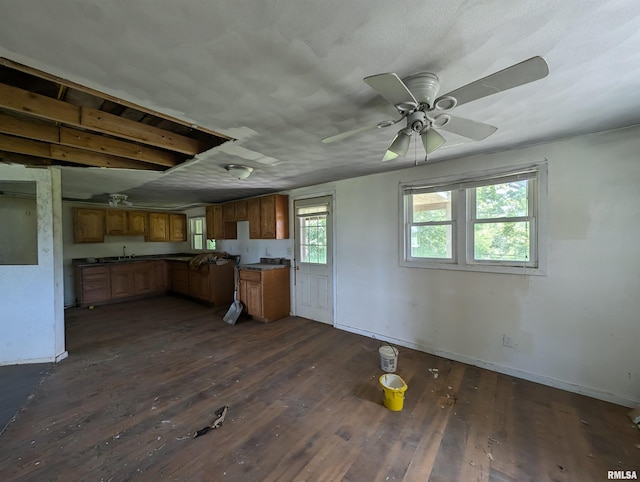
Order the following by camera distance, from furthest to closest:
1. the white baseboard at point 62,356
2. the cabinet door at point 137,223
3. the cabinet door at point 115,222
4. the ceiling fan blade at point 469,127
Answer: the cabinet door at point 137,223 → the cabinet door at point 115,222 → the white baseboard at point 62,356 → the ceiling fan blade at point 469,127

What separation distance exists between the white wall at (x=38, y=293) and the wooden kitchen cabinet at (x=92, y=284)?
2.49 metres

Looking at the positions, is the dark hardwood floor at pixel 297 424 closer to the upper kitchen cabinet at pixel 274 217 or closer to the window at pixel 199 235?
the upper kitchen cabinet at pixel 274 217

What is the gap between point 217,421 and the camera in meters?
1.93

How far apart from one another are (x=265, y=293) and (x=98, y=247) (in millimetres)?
4553

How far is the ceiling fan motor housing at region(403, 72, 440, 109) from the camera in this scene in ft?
4.33

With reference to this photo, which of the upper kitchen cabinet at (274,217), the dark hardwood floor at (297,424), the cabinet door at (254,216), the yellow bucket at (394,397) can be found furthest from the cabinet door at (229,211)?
the yellow bucket at (394,397)

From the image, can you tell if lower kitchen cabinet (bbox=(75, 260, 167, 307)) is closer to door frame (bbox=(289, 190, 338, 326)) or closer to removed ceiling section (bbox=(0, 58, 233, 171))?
removed ceiling section (bbox=(0, 58, 233, 171))

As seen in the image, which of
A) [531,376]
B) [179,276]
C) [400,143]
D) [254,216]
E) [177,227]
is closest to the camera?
[400,143]

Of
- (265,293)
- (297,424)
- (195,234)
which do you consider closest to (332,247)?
(265,293)

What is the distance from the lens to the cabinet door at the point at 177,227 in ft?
21.8

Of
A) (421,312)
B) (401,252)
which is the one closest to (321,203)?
(401,252)

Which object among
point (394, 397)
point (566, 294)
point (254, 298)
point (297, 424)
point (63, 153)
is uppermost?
point (63, 153)

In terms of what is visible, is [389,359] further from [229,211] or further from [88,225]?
[88,225]

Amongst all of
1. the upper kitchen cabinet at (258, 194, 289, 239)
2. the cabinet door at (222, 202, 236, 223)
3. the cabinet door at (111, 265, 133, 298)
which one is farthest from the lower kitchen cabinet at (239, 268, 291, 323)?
the cabinet door at (111, 265, 133, 298)
